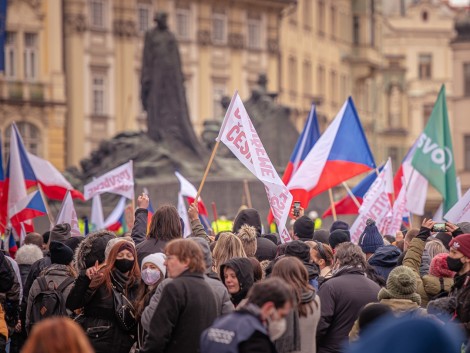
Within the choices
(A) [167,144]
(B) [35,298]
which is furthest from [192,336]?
(A) [167,144]

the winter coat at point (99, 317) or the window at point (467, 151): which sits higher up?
the winter coat at point (99, 317)

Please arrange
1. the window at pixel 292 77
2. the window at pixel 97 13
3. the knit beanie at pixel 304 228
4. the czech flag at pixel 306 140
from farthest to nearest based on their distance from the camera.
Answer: the window at pixel 292 77 < the window at pixel 97 13 < the czech flag at pixel 306 140 < the knit beanie at pixel 304 228

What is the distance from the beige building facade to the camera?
52188 millimetres

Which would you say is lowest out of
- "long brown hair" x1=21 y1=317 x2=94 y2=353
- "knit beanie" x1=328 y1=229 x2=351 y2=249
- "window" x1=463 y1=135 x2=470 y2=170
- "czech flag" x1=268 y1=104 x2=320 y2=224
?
"window" x1=463 y1=135 x2=470 y2=170

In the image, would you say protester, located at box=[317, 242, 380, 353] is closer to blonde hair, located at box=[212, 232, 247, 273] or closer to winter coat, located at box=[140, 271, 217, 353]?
blonde hair, located at box=[212, 232, 247, 273]

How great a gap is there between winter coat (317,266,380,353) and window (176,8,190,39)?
4740cm

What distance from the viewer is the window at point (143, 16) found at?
56625mm

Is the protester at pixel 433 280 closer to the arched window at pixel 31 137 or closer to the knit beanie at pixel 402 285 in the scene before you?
the knit beanie at pixel 402 285

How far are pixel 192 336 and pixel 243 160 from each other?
5.22 meters

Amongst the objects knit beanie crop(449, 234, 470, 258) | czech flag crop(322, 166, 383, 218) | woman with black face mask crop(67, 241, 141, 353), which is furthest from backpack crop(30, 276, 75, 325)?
czech flag crop(322, 166, 383, 218)

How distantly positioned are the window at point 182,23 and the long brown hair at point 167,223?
153ft

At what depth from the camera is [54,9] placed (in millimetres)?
52688

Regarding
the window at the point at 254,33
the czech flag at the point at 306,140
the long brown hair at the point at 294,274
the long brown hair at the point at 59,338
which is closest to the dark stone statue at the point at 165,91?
the czech flag at the point at 306,140

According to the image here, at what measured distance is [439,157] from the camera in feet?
69.3
